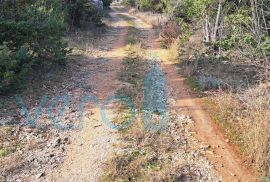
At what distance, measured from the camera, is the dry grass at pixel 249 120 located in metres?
6.21

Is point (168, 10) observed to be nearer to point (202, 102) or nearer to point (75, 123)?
point (202, 102)

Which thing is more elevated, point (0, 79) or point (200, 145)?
point (0, 79)

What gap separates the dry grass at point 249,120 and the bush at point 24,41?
5050 mm

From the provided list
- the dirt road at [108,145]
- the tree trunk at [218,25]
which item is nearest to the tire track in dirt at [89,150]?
the dirt road at [108,145]

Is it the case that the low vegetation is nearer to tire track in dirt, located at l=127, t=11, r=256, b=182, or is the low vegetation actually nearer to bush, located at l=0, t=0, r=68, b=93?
tire track in dirt, located at l=127, t=11, r=256, b=182

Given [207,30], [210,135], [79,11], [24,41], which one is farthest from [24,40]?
[79,11]

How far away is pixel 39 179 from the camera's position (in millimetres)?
5742

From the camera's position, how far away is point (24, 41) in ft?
32.8

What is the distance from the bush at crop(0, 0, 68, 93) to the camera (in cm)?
837

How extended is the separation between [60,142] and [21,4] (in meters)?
5.68

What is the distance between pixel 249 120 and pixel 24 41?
651 cm

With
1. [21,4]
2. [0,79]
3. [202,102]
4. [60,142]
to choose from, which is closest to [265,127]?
[202,102]

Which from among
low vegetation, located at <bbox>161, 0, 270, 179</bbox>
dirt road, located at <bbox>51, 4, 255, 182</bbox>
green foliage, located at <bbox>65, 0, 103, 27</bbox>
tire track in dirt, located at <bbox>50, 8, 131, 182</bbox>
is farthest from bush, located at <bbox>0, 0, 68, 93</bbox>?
green foliage, located at <bbox>65, 0, 103, 27</bbox>

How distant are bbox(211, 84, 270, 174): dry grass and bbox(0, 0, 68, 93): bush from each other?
5050 mm
